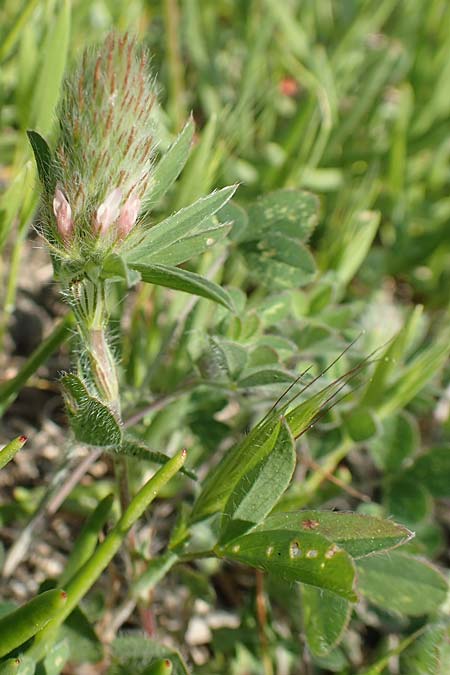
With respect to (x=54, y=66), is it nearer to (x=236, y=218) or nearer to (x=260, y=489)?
(x=236, y=218)

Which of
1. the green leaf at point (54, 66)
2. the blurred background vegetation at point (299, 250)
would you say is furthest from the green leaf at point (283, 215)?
the green leaf at point (54, 66)

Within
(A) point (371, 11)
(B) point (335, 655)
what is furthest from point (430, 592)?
(A) point (371, 11)

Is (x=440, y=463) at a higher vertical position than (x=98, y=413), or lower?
lower

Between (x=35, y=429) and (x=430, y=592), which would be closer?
(x=430, y=592)

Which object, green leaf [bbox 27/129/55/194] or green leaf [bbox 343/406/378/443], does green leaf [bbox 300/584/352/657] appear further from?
green leaf [bbox 27/129/55/194]

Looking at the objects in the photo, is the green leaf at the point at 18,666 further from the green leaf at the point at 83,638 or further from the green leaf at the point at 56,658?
the green leaf at the point at 83,638

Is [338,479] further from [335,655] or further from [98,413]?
[98,413]

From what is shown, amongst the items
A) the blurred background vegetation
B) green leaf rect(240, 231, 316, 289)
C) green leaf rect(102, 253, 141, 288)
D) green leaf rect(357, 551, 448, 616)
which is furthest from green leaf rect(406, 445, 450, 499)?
green leaf rect(102, 253, 141, 288)
